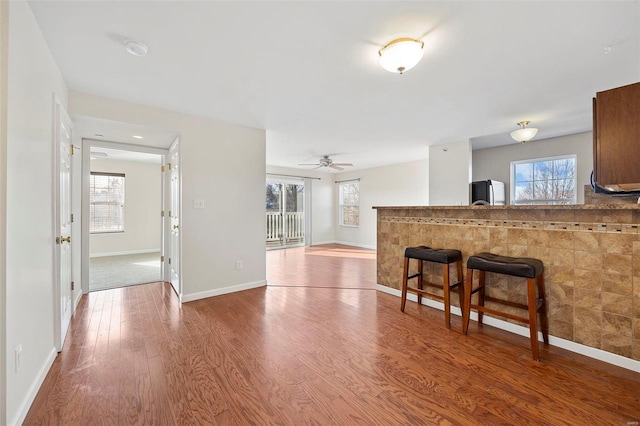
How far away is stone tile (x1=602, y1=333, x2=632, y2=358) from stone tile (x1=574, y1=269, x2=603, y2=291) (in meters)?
0.34

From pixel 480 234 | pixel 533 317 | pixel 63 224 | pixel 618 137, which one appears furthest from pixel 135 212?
pixel 618 137

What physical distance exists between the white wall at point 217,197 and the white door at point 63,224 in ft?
2.01

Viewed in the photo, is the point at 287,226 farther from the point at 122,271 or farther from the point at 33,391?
the point at 33,391

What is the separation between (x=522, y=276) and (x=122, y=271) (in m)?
5.88

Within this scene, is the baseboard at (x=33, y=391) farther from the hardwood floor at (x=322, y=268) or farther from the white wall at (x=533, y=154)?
the white wall at (x=533, y=154)

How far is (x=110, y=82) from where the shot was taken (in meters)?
2.53

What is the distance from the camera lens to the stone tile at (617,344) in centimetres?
194

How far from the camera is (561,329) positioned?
2213 mm

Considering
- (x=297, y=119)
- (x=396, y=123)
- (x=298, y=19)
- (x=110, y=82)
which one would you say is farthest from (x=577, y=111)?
(x=110, y=82)

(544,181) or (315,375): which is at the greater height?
(544,181)

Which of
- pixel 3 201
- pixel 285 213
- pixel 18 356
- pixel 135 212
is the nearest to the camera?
pixel 3 201

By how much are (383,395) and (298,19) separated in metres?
2.42

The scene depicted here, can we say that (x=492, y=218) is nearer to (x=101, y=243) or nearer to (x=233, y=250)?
(x=233, y=250)

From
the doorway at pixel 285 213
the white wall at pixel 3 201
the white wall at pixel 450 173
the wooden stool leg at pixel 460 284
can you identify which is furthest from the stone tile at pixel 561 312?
the doorway at pixel 285 213
